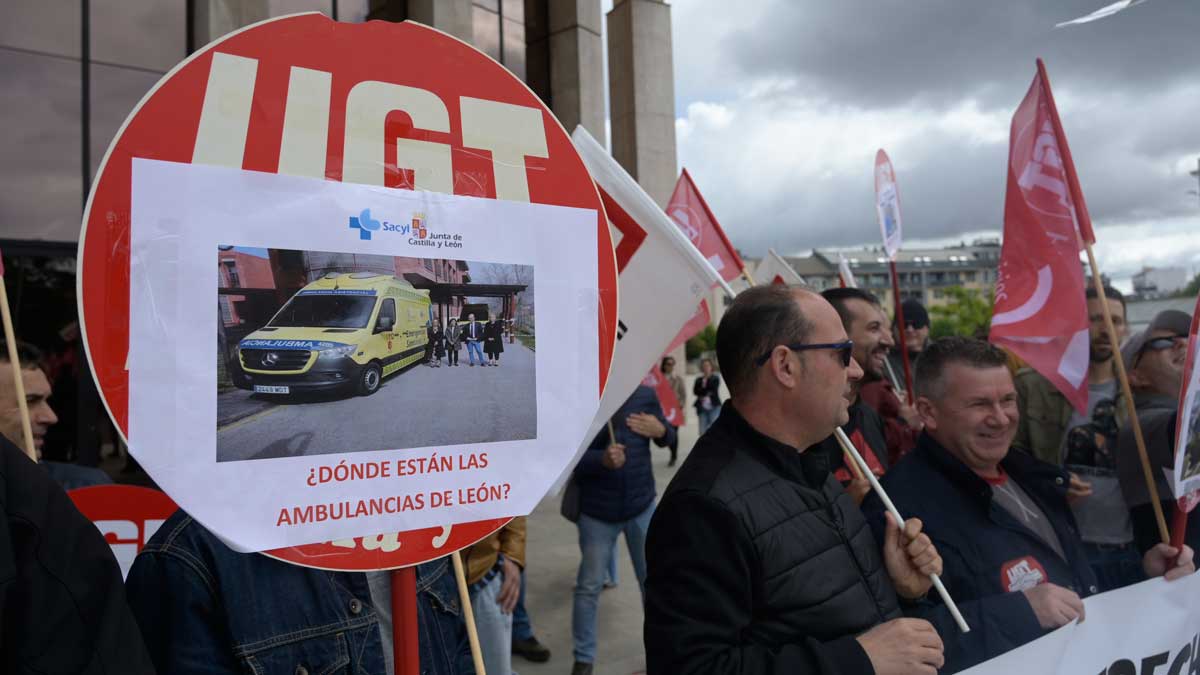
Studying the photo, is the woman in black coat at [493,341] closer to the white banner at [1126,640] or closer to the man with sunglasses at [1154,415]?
the white banner at [1126,640]

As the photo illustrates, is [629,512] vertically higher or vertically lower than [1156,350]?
lower

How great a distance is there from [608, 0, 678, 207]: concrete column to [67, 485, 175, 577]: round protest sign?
463 inches

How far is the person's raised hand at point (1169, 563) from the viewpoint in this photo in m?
2.47

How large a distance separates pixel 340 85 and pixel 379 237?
232 millimetres

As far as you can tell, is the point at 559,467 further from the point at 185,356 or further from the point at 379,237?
the point at 185,356

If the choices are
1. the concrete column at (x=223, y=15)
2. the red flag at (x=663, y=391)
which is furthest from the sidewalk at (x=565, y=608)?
the concrete column at (x=223, y=15)

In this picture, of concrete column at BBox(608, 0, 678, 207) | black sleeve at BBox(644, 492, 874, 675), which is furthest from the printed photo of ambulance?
concrete column at BBox(608, 0, 678, 207)

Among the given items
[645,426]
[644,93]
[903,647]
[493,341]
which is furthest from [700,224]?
[644,93]

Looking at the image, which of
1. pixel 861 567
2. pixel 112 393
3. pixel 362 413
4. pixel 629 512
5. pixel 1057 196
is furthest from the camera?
pixel 629 512

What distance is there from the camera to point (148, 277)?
3.10 feet

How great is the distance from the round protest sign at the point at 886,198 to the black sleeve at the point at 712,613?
5189 millimetres

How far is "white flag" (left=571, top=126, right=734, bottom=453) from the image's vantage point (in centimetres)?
222

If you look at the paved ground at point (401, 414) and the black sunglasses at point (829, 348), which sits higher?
the black sunglasses at point (829, 348)

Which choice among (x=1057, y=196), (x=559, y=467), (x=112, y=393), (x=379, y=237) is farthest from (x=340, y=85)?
(x=1057, y=196)
